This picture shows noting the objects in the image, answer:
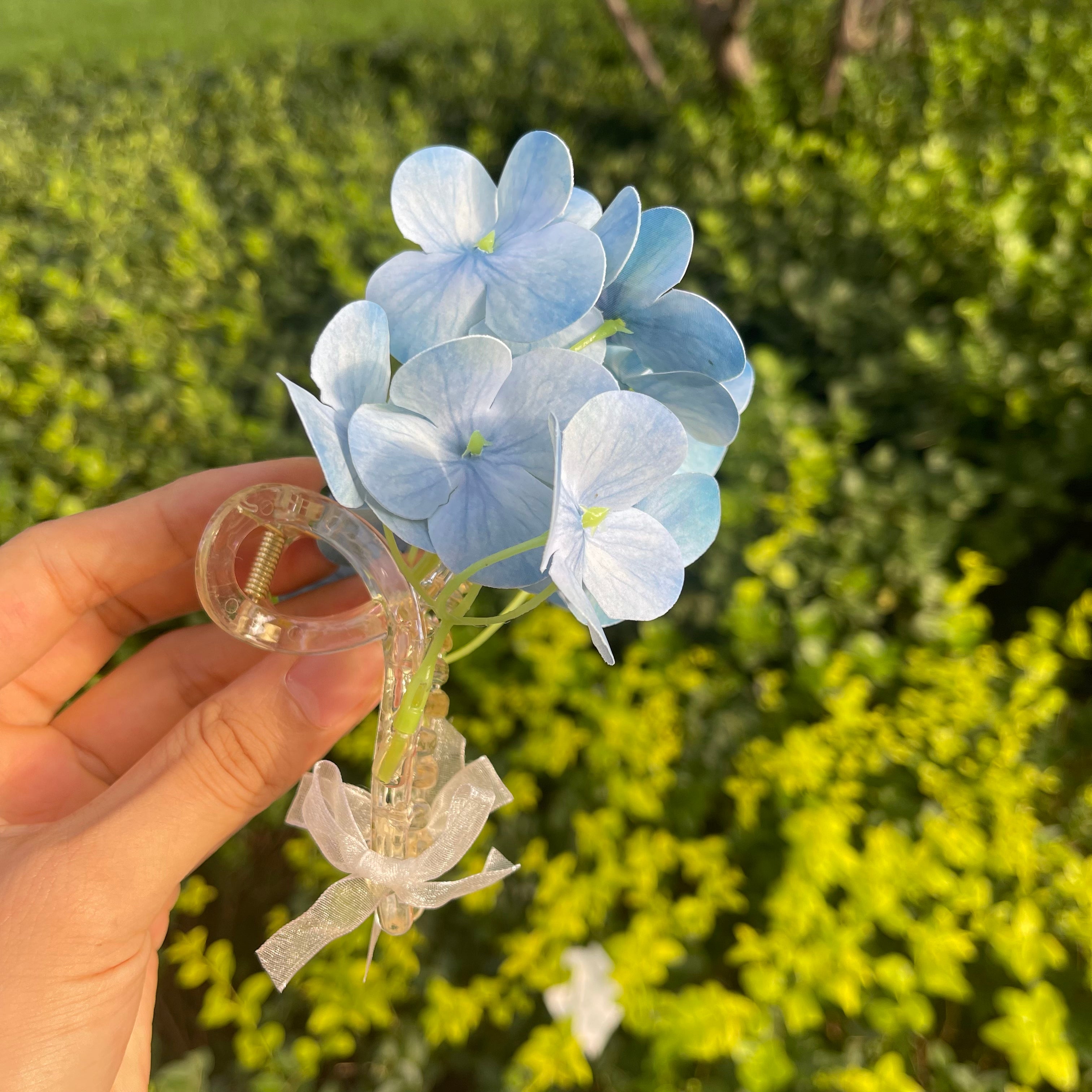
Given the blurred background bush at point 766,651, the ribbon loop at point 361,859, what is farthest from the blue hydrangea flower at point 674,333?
the blurred background bush at point 766,651

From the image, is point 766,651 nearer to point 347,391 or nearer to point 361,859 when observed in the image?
point 361,859

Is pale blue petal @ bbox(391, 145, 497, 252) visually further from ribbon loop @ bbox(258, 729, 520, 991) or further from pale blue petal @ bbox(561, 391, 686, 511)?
ribbon loop @ bbox(258, 729, 520, 991)

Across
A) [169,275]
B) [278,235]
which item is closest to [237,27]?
[278,235]

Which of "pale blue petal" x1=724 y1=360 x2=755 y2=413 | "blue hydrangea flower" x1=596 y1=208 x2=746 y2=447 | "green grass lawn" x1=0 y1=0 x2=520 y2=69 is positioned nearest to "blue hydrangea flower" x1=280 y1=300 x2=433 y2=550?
"blue hydrangea flower" x1=596 y1=208 x2=746 y2=447

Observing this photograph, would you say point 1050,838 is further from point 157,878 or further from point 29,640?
point 29,640

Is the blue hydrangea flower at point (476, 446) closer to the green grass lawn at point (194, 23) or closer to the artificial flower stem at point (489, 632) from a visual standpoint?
the artificial flower stem at point (489, 632)

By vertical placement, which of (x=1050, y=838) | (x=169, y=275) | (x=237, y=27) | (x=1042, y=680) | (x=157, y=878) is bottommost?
(x=1050, y=838)
